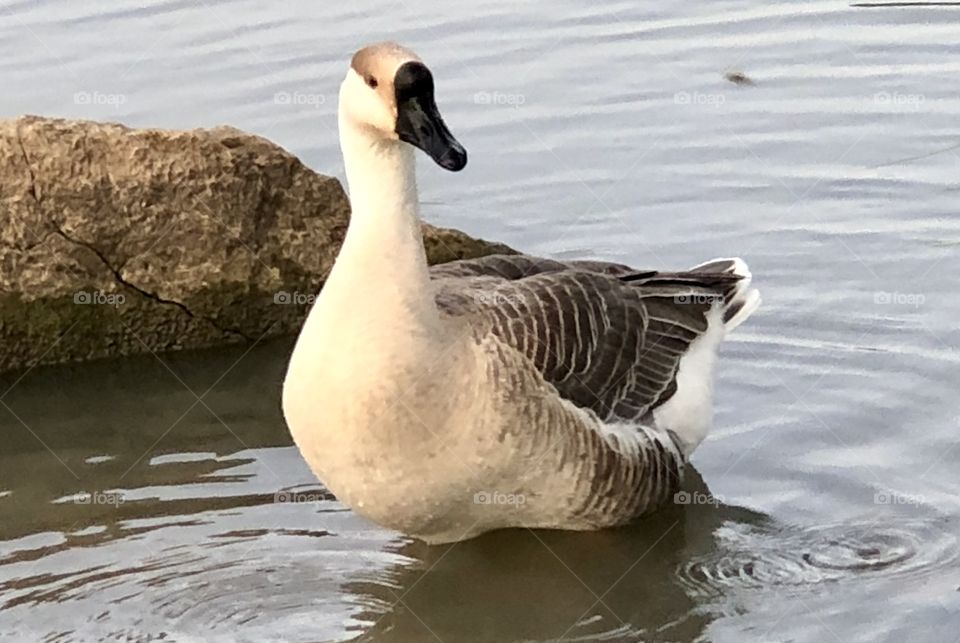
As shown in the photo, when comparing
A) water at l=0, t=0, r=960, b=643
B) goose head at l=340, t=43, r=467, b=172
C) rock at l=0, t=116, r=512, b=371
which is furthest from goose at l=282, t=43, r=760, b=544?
rock at l=0, t=116, r=512, b=371

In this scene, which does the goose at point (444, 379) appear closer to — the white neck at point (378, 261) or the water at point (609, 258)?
the white neck at point (378, 261)

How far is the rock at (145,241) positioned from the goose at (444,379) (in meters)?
1.58

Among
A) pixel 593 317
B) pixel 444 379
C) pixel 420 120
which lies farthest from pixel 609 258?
pixel 420 120

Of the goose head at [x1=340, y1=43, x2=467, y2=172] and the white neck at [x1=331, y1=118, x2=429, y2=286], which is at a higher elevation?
the goose head at [x1=340, y1=43, x2=467, y2=172]

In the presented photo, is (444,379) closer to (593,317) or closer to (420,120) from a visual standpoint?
(420,120)

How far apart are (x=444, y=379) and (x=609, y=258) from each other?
10.4 feet

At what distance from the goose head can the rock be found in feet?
7.87

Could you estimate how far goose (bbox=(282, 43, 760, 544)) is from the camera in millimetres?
5766

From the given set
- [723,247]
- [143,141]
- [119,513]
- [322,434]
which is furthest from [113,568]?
[723,247]

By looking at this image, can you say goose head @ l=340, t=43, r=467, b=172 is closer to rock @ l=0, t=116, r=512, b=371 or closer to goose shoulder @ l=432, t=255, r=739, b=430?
goose shoulder @ l=432, t=255, r=739, b=430

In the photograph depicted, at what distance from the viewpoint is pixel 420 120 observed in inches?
225

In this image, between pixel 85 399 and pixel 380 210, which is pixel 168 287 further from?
pixel 380 210

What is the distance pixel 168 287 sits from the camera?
26.4ft

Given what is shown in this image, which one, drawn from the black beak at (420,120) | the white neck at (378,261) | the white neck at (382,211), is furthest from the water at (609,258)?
the black beak at (420,120)
